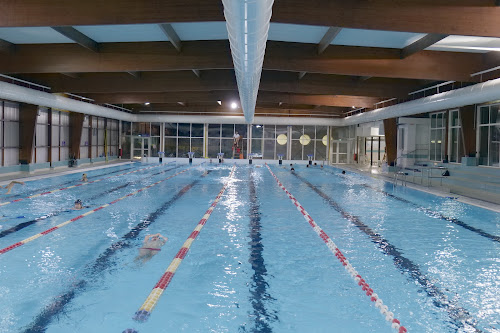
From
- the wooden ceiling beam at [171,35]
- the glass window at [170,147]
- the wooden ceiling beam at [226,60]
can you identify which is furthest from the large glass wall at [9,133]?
the glass window at [170,147]

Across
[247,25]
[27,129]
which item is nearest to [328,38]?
[247,25]

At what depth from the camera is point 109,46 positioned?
32.1 feet

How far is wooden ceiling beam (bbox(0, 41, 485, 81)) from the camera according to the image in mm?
9500

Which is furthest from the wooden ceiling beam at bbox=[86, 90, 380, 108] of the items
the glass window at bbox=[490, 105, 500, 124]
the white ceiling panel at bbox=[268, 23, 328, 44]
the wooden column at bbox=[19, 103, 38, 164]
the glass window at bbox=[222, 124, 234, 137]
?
the glass window at bbox=[222, 124, 234, 137]

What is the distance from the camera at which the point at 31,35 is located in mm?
8914

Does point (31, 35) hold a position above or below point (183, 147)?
above

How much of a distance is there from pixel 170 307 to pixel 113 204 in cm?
566

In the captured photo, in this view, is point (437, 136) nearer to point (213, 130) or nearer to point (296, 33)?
point (296, 33)

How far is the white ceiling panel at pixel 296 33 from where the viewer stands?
8.09 metres

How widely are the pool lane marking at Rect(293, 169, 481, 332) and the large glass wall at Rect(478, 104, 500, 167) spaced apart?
→ 8.07 meters

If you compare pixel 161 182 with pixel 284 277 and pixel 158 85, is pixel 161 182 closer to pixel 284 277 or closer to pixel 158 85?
pixel 158 85

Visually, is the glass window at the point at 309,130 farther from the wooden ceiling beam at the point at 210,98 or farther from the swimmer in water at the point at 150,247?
the swimmer in water at the point at 150,247

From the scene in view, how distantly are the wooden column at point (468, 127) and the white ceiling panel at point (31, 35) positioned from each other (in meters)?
12.3

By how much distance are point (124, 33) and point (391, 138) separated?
1252 cm
